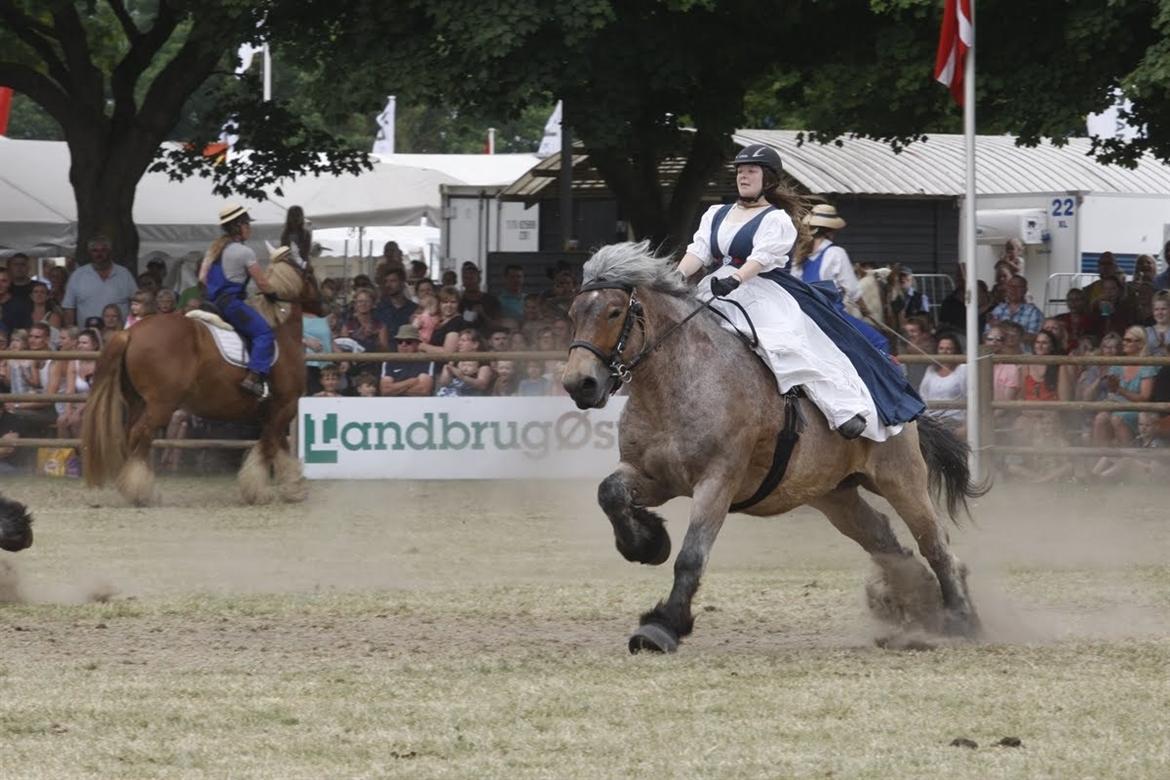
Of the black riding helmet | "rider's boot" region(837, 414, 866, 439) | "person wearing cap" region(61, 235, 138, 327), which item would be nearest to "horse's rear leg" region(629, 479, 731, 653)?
"rider's boot" region(837, 414, 866, 439)

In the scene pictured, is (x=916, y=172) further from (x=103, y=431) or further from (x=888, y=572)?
(x=888, y=572)

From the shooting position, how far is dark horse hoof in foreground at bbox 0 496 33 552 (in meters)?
10.3

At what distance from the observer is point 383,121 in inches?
1930

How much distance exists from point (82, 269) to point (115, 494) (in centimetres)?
398

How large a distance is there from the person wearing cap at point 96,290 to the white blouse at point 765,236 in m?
12.2

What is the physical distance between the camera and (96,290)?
20.5 m

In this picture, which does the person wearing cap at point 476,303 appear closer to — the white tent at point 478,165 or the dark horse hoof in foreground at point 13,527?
the dark horse hoof in foreground at point 13,527

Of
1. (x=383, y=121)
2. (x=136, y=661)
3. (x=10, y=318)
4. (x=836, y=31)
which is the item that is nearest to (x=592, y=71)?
(x=836, y=31)

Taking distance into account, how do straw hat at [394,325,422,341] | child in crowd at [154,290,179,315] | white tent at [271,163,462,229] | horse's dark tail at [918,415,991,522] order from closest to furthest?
horse's dark tail at [918,415,991,522]
straw hat at [394,325,422,341]
child in crowd at [154,290,179,315]
white tent at [271,163,462,229]

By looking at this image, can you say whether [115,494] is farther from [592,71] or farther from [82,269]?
[592,71]

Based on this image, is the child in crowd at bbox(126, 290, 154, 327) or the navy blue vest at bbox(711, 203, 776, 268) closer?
the navy blue vest at bbox(711, 203, 776, 268)

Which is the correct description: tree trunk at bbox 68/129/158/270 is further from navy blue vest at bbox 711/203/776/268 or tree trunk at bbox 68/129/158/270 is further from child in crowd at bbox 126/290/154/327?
navy blue vest at bbox 711/203/776/268

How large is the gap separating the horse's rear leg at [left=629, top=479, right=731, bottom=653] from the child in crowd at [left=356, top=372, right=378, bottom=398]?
1014 cm

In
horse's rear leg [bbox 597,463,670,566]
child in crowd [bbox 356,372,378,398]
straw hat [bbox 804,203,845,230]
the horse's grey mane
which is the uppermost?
straw hat [bbox 804,203,845,230]
